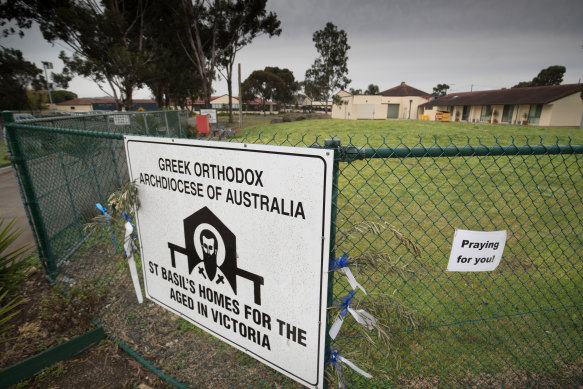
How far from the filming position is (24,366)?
236 centimetres

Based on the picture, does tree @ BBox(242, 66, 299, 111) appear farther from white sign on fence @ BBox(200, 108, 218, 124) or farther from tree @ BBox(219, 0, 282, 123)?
white sign on fence @ BBox(200, 108, 218, 124)

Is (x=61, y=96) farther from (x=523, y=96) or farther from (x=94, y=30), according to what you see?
(x=523, y=96)

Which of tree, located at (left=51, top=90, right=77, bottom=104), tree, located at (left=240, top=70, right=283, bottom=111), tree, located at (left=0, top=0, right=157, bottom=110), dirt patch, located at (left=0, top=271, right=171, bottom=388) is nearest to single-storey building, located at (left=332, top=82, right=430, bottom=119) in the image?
tree, located at (left=0, top=0, right=157, bottom=110)

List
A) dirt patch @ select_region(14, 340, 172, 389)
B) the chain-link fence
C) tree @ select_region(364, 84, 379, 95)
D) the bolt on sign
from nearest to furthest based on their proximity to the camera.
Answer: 1. the bolt on sign
2. the chain-link fence
3. dirt patch @ select_region(14, 340, 172, 389)
4. tree @ select_region(364, 84, 379, 95)

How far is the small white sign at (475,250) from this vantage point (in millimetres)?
1986

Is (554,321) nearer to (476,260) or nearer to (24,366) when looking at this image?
(476,260)

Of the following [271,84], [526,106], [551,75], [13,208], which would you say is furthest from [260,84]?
[13,208]

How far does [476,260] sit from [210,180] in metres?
1.83

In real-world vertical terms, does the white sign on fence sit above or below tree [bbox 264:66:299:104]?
below

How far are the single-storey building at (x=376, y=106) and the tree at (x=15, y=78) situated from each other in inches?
1508

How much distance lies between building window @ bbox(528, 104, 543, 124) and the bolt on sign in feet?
125

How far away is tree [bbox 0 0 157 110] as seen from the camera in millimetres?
20797

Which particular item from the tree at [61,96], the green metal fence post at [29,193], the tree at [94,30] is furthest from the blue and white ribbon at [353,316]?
the tree at [61,96]

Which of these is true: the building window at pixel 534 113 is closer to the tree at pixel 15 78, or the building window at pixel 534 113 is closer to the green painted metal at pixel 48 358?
the green painted metal at pixel 48 358
